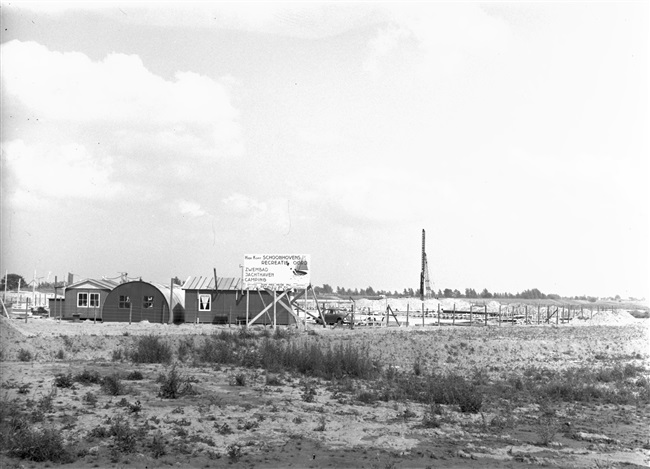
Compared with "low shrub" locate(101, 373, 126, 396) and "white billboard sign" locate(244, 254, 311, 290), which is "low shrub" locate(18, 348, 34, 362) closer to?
"low shrub" locate(101, 373, 126, 396)

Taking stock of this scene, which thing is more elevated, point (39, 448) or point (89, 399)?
point (89, 399)

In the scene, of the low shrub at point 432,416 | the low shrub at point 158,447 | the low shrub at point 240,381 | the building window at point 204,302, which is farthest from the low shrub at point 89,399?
the building window at point 204,302

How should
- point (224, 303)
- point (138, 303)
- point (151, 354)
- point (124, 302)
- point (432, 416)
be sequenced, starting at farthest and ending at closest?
point (124, 302), point (138, 303), point (224, 303), point (151, 354), point (432, 416)

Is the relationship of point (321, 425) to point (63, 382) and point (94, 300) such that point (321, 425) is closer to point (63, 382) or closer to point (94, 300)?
point (63, 382)

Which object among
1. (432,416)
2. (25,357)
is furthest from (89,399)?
(25,357)

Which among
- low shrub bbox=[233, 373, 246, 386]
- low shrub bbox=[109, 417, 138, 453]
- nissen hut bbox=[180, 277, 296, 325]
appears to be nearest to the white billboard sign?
nissen hut bbox=[180, 277, 296, 325]

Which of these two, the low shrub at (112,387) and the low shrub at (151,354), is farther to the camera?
the low shrub at (151,354)

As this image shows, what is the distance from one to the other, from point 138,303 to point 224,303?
20.4 feet

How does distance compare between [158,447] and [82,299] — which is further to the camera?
[82,299]

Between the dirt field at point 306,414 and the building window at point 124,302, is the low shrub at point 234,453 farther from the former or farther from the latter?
the building window at point 124,302

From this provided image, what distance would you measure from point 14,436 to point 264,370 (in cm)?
1019

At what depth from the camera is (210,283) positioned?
47.0 metres

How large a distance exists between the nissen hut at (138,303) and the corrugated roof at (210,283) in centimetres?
165

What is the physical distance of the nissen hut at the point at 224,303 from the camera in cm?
4600
